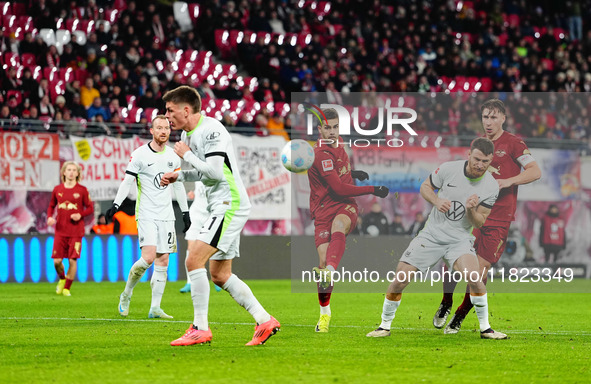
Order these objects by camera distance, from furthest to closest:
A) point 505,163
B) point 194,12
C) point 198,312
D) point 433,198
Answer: point 194,12
point 505,163
point 433,198
point 198,312

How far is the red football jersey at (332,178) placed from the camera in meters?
11.0

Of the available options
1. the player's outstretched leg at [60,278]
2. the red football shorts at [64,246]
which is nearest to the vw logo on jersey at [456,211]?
the red football shorts at [64,246]

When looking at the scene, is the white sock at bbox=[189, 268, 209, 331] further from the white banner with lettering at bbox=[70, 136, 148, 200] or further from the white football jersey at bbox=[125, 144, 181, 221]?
the white banner with lettering at bbox=[70, 136, 148, 200]

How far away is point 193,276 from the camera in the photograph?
8461 mm

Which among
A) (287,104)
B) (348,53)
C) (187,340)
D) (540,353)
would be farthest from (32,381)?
(348,53)

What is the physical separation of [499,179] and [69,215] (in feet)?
27.6

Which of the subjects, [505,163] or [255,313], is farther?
[505,163]

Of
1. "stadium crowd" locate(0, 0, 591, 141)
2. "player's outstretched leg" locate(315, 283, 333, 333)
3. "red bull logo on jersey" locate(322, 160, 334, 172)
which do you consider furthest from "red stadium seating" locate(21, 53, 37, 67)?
"player's outstretched leg" locate(315, 283, 333, 333)

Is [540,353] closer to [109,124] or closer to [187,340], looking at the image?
[187,340]

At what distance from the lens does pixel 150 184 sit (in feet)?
39.3

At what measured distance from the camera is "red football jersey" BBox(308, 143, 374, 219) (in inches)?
435

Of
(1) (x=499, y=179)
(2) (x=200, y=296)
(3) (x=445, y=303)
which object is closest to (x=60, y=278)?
(3) (x=445, y=303)

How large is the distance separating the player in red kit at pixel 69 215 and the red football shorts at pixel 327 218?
625 centimetres

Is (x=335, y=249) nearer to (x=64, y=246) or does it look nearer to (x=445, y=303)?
(x=445, y=303)
